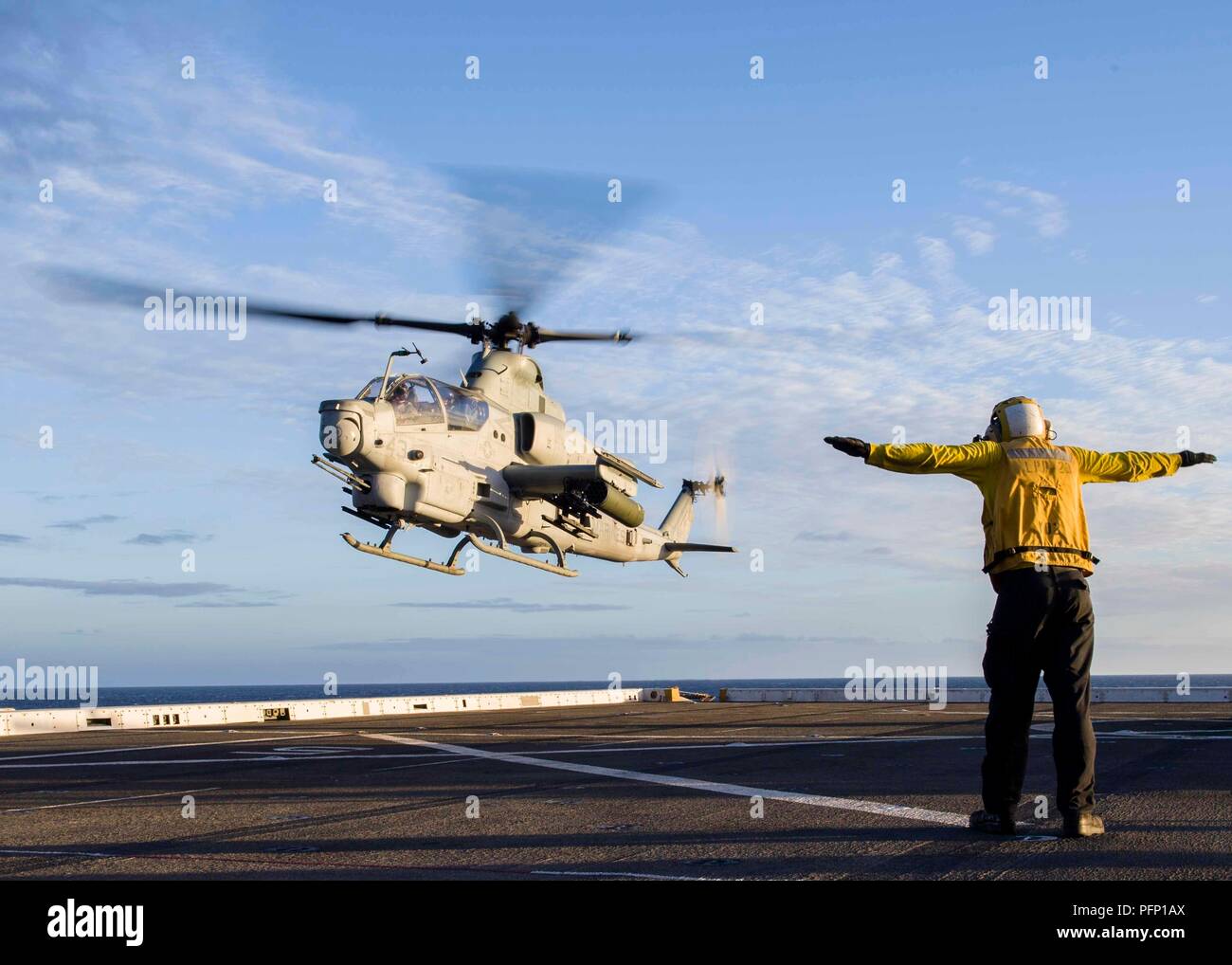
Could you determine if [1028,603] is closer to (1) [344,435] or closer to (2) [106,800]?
(2) [106,800]

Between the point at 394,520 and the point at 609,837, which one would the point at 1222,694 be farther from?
the point at 609,837

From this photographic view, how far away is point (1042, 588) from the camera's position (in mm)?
7637

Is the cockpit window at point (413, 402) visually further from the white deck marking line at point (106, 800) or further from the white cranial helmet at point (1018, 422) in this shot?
the white cranial helmet at point (1018, 422)

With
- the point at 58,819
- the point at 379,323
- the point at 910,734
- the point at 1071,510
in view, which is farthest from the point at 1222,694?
the point at 58,819

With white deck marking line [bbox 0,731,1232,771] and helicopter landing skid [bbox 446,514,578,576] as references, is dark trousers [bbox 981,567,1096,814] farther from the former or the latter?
helicopter landing skid [bbox 446,514,578,576]

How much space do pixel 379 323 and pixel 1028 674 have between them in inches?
848

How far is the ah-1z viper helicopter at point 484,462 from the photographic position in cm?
2419

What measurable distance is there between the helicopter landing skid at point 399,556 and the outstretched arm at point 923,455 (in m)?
17.6

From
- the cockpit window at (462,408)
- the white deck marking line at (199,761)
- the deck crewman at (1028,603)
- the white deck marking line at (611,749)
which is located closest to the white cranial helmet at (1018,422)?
the deck crewman at (1028,603)

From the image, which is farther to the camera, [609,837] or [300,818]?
[300,818]

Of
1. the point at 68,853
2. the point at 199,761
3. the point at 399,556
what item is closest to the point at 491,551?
the point at 399,556

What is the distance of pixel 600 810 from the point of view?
30.8 feet

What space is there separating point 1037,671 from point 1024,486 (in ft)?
4.17
